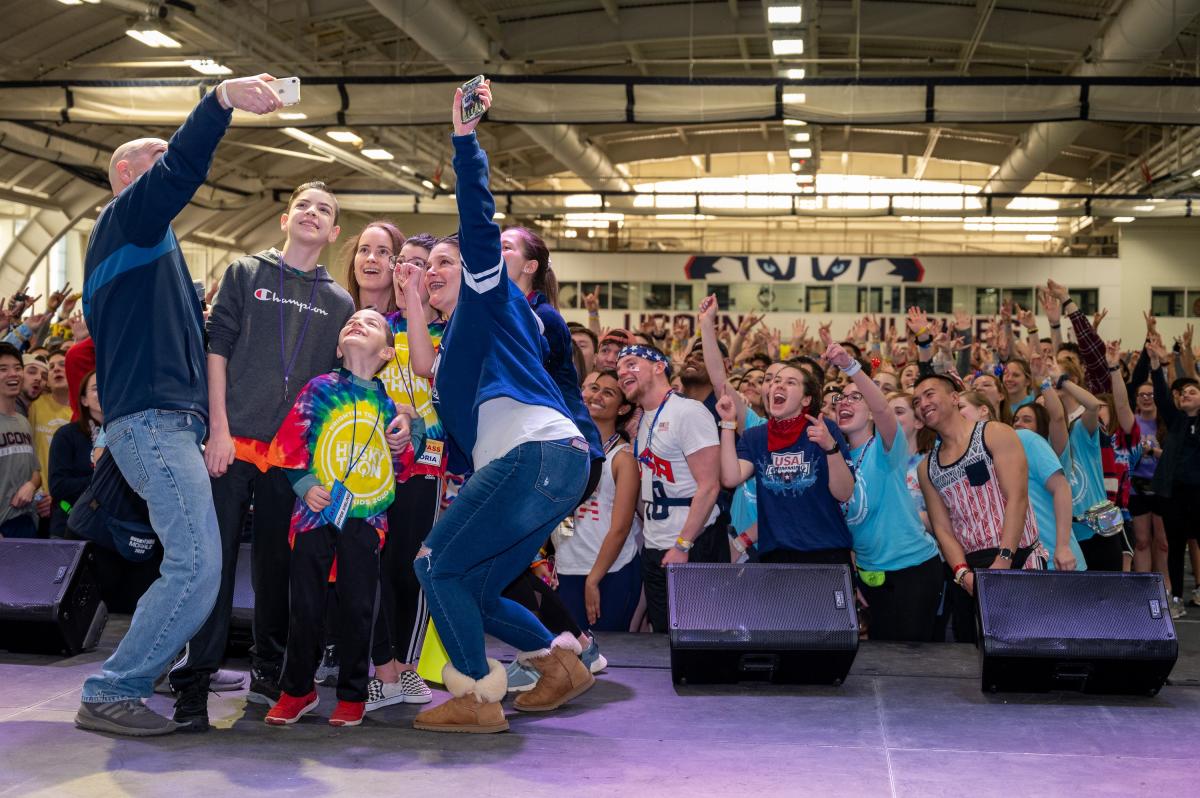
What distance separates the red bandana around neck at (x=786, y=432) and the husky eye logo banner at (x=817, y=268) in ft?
76.7

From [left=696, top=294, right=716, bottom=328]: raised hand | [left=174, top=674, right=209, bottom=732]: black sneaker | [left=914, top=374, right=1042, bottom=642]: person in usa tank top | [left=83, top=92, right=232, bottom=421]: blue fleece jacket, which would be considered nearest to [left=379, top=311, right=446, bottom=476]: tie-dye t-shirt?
[left=83, top=92, right=232, bottom=421]: blue fleece jacket

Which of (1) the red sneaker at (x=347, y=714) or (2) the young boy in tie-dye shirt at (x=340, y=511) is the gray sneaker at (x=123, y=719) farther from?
(1) the red sneaker at (x=347, y=714)

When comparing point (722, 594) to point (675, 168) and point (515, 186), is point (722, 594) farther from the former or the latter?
point (675, 168)

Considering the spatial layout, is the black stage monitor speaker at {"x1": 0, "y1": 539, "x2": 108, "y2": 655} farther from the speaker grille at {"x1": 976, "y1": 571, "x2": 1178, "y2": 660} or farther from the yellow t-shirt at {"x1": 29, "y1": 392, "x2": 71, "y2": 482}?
the speaker grille at {"x1": 976, "y1": 571, "x2": 1178, "y2": 660}

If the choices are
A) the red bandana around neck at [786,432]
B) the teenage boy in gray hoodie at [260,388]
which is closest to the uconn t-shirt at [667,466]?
the red bandana around neck at [786,432]

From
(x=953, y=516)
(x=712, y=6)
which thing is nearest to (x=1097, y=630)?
(x=953, y=516)

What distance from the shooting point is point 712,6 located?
14.2 metres

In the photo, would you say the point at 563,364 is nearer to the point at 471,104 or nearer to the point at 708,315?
the point at 471,104

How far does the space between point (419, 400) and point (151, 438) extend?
36.2 inches

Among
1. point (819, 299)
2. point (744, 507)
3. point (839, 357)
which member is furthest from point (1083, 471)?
point (819, 299)

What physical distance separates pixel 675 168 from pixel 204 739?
25517 mm

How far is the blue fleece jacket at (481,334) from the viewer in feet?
11.3

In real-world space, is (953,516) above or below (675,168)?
below

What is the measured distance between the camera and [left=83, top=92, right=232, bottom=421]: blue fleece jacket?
3.46 m
